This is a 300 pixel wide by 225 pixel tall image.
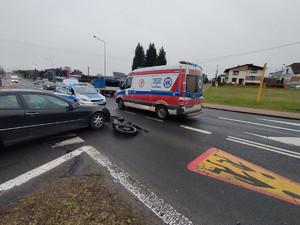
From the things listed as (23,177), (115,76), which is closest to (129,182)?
(23,177)

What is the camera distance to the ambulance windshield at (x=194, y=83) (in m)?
6.43

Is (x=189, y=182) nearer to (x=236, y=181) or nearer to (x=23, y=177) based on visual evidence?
(x=236, y=181)

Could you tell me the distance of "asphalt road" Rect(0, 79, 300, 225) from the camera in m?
2.04

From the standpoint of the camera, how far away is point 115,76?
145ft

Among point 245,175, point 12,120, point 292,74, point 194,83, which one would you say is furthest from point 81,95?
point 292,74

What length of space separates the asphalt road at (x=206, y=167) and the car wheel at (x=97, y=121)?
35 cm

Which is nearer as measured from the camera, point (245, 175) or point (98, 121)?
point (245, 175)

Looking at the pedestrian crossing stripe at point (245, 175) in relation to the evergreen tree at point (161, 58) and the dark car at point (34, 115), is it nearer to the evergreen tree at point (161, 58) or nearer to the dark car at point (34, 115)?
the dark car at point (34, 115)

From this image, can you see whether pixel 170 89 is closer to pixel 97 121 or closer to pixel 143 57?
pixel 97 121

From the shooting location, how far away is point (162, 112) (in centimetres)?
726

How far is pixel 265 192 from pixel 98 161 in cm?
335

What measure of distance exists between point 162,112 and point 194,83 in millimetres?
2199

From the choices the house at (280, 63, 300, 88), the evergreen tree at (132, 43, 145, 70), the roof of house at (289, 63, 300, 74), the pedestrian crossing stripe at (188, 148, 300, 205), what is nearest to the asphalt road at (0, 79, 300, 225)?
the pedestrian crossing stripe at (188, 148, 300, 205)

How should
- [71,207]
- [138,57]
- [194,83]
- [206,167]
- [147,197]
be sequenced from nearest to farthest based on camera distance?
[71,207], [147,197], [206,167], [194,83], [138,57]
